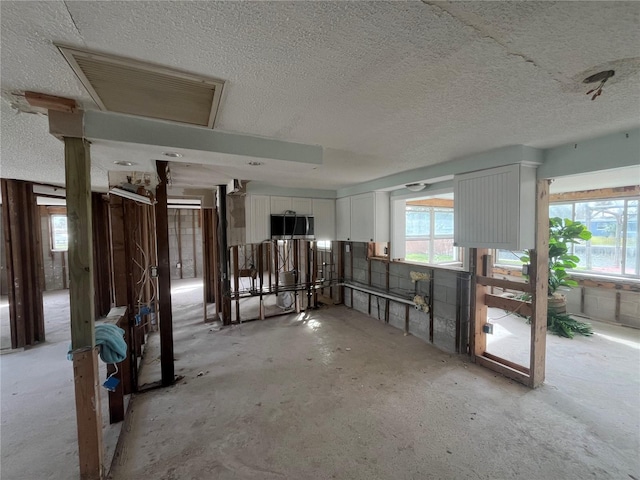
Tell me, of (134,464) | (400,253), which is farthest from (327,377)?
(400,253)

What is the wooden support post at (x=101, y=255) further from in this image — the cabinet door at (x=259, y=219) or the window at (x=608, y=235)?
the window at (x=608, y=235)

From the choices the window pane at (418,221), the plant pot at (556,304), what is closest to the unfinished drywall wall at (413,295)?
the window pane at (418,221)

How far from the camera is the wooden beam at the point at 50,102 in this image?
4.69 feet

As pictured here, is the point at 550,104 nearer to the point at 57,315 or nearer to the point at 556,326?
the point at 556,326

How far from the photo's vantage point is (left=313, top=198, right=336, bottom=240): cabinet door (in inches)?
194

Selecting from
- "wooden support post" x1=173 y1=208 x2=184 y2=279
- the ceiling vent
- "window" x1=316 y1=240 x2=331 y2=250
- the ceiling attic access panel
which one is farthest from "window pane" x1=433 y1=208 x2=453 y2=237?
"wooden support post" x1=173 y1=208 x2=184 y2=279

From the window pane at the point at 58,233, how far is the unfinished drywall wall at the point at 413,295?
7.66 meters

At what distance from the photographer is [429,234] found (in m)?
5.77

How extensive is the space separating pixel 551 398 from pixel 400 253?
8.13 feet

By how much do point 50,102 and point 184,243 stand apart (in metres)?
7.82

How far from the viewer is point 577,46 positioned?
1075 millimetres

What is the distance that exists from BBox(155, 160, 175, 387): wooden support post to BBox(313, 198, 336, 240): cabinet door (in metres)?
2.67

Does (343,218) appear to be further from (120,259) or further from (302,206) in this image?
(120,259)

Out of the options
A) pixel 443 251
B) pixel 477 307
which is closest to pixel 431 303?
pixel 477 307
